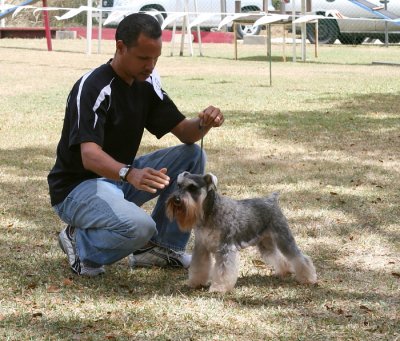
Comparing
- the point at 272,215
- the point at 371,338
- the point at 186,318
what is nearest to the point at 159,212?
the point at 272,215

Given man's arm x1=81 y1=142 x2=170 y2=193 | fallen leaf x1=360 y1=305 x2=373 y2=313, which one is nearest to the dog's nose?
man's arm x1=81 y1=142 x2=170 y2=193

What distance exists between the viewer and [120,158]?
15.3 feet

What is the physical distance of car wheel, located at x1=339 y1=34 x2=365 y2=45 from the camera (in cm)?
2604

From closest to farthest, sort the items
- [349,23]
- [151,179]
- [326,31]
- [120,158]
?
[151,179], [120,158], [349,23], [326,31]

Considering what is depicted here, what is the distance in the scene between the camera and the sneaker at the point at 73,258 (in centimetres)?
461

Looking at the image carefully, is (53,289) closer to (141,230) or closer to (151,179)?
(141,230)

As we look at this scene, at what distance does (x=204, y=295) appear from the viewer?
172 inches

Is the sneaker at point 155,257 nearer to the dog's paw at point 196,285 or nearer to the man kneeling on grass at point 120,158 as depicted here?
the man kneeling on grass at point 120,158

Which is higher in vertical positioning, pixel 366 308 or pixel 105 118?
pixel 105 118

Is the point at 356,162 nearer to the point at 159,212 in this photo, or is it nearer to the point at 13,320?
the point at 159,212

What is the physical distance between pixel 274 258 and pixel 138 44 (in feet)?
4.34

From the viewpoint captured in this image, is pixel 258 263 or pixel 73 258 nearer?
pixel 73 258

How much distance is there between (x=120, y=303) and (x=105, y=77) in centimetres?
114

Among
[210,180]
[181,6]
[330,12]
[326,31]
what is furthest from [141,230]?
[181,6]
